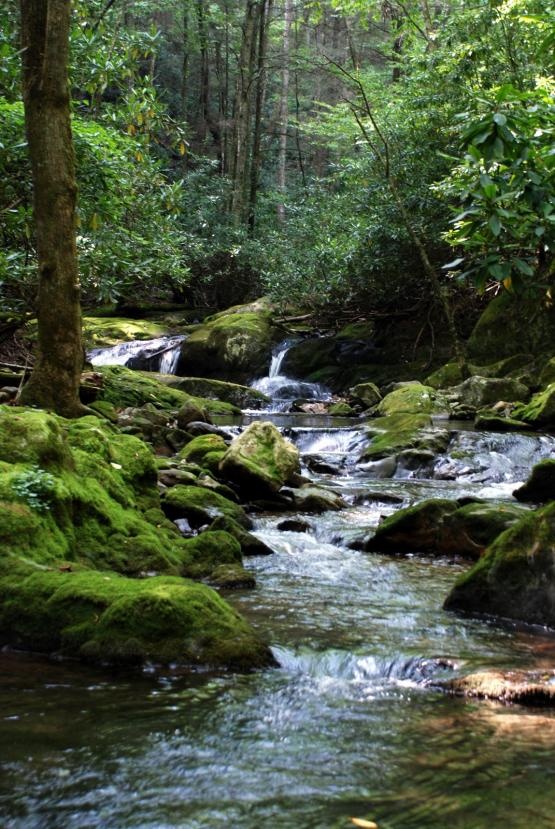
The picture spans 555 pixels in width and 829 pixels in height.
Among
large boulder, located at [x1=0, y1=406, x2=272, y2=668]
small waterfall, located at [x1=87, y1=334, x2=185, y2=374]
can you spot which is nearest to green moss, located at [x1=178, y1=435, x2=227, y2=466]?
large boulder, located at [x1=0, y1=406, x2=272, y2=668]

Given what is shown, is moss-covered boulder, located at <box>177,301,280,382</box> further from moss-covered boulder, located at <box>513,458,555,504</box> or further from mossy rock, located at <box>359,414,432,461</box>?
moss-covered boulder, located at <box>513,458,555,504</box>

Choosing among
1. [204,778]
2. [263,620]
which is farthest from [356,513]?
[204,778]

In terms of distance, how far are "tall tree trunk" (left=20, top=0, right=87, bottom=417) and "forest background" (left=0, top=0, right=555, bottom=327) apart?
1.91 ft

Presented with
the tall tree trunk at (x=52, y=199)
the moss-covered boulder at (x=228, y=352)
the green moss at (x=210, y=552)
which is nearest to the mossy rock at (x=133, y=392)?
the tall tree trunk at (x=52, y=199)

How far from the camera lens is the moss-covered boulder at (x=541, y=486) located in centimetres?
962

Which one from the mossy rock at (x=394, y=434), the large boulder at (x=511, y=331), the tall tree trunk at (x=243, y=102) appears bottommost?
the mossy rock at (x=394, y=434)

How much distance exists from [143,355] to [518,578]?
669 inches

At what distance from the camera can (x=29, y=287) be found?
10.6 metres

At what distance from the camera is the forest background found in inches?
188

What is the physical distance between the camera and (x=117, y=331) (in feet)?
75.3

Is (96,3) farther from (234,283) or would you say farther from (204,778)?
(234,283)

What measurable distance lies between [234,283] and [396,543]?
20.8 metres

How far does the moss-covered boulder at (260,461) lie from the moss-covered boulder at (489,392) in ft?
22.7

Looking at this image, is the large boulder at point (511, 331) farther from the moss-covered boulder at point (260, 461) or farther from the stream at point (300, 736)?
the stream at point (300, 736)
